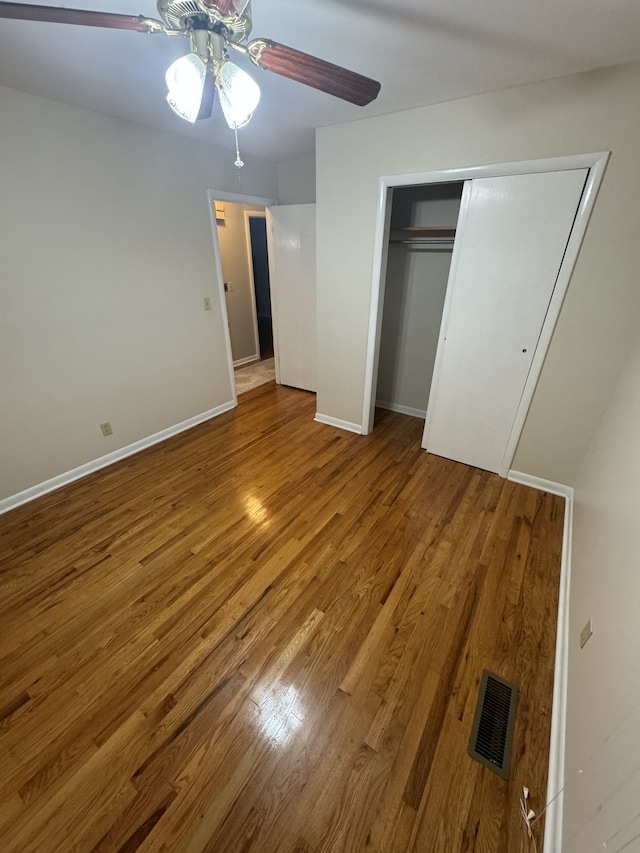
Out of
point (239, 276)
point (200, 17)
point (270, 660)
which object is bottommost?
point (270, 660)

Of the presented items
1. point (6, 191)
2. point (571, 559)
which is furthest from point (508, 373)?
point (6, 191)

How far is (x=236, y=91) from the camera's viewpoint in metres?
1.06

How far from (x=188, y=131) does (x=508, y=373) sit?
118 inches

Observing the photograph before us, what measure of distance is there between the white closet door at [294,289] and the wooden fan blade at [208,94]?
2.29 metres

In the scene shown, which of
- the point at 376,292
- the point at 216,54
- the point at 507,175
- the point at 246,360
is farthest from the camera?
the point at 246,360

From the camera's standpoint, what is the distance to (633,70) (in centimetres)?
157

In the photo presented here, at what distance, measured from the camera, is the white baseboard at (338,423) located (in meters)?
3.24

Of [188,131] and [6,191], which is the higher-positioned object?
[188,131]

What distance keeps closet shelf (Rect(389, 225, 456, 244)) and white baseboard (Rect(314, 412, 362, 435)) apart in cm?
171

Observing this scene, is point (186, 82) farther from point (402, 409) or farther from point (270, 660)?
point (402, 409)

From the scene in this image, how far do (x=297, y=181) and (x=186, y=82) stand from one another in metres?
2.88

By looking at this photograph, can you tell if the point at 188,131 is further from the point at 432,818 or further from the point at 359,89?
the point at 432,818

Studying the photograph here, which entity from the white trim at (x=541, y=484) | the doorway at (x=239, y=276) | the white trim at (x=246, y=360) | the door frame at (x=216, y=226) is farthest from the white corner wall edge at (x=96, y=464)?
the white trim at (x=541, y=484)

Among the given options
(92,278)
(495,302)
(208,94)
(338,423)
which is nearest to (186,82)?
(208,94)
